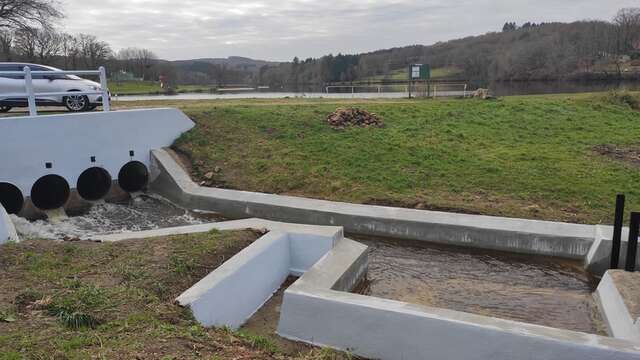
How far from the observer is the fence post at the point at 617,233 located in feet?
25.1

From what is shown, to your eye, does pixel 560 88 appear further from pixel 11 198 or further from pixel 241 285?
pixel 241 285

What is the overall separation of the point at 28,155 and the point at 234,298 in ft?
26.9

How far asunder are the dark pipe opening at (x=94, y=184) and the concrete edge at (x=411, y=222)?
8.10 ft

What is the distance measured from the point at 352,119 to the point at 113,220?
328 inches

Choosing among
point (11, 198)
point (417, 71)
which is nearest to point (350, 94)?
point (417, 71)

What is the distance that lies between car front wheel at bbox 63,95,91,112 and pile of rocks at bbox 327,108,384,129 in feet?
25.8

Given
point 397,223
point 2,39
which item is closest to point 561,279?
point 397,223

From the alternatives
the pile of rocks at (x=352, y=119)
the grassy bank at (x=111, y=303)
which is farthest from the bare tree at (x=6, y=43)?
the grassy bank at (x=111, y=303)

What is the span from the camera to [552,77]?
8762 cm

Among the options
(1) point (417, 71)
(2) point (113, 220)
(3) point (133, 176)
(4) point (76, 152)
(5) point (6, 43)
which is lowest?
(2) point (113, 220)

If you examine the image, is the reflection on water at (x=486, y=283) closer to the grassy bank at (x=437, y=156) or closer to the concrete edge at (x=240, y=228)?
the concrete edge at (x=240, y=228)

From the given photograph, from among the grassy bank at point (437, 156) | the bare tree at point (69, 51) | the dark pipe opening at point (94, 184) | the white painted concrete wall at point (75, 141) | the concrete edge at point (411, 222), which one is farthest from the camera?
the bare tree at point (69, 51)

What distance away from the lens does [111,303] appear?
17.6ft

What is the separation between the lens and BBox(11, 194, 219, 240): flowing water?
10938 millimetres
